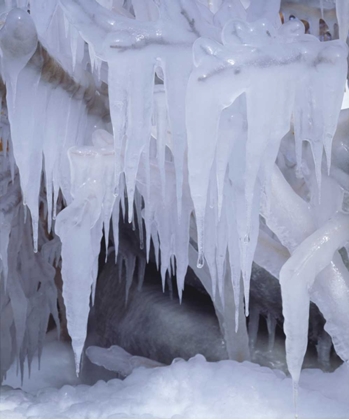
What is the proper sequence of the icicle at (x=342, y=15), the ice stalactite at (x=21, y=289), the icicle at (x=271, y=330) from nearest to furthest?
the icicle at (x=342, y=15) → the ice stalactite at (x=21, y=289) → the icicle at (x=271, y=330)

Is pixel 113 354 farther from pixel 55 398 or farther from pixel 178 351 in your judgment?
pixel 55 398

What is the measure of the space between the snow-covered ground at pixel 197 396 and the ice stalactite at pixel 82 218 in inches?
14.2

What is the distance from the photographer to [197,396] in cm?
224

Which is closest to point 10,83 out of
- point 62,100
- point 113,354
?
point 62,100

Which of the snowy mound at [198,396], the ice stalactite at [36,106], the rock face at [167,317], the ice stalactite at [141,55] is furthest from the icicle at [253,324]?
the ice stalactite at [141,55]

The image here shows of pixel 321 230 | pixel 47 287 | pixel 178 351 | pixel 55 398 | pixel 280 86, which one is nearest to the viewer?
pixel 280 86

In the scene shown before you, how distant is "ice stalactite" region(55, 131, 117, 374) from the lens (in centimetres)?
202

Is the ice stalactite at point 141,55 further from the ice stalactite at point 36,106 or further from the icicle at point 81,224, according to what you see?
the icicle at point 81,224

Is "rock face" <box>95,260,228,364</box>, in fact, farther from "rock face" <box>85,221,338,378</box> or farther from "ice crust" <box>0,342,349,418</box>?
"ice crust" <box>0,342,349,418</box>

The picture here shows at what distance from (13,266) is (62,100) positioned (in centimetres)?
149

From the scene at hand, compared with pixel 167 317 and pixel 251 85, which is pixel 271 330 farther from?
pixel 251 85

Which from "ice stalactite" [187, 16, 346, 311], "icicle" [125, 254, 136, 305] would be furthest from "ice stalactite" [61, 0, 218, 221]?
"icicle" [125, 254, 136, 305]

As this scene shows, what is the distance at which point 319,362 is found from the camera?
296cm

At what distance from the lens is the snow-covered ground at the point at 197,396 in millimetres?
2123
